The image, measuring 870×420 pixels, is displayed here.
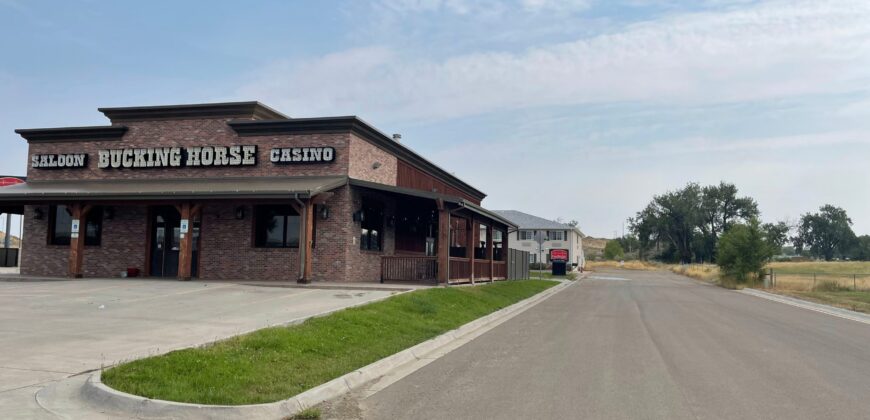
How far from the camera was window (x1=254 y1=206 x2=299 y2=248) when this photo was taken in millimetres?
23203

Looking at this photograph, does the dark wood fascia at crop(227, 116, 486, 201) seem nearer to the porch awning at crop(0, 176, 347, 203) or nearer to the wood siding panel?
the porch awning at crop(0, 176, 347, 203)

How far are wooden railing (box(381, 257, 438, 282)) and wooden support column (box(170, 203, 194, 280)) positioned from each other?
643 centimetres

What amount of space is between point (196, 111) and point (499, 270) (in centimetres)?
1592

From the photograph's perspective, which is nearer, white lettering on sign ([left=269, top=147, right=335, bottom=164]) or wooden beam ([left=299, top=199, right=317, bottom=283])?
wooden beam ([left=299, top=199, right=317, bottom=283])

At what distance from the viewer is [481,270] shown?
28625 millimetres

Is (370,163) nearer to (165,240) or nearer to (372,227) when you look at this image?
(372,227)

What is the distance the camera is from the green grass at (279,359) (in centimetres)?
738

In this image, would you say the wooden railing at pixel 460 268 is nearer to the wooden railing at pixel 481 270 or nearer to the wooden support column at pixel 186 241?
the wooden railing at pixel 481 270

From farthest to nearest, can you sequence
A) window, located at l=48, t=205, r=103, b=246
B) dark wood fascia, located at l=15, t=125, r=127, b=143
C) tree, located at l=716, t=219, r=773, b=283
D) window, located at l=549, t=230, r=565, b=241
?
window, located at l=549, t=230, r=565, b=241 → tree, located at l=716, t=219, r=773, b=283 → dark wood fascia, located at l=15, t=125, r=127, b=143 → window, located at l=48, t=205, r=103, b=246

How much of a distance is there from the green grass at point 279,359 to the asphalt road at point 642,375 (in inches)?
37.9

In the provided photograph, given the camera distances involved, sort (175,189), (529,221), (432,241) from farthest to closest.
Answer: (529,221)
(432,241)
(175,189)

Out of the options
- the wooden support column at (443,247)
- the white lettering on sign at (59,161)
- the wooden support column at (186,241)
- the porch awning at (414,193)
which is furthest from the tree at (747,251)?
the white lettering on sign at (59,161)

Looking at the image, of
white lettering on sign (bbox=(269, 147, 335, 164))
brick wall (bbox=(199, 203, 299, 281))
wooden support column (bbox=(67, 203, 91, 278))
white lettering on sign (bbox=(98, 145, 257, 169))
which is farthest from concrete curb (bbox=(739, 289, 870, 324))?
wooden support column (bbox=(67, 203, 91, 278))

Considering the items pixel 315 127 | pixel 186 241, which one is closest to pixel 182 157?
pixel 186 241
